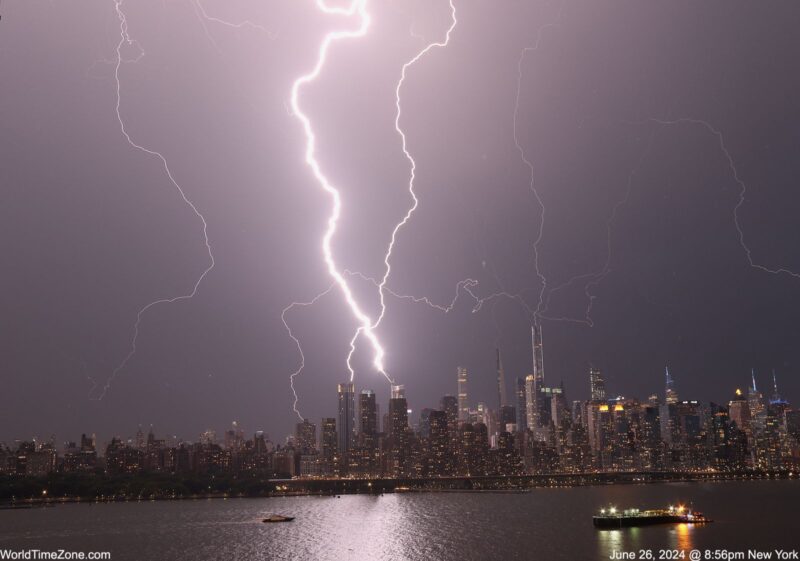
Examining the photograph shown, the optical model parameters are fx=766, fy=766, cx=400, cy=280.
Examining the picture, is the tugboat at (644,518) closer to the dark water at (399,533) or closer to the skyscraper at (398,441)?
the dark water at (399,533)

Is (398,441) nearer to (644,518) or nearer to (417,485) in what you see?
(417,485)

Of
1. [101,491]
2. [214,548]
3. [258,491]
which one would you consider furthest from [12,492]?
[214,548]

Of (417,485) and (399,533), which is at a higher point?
(399,533)

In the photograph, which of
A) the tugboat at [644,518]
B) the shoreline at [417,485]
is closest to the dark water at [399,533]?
the tugboat at [644,518]

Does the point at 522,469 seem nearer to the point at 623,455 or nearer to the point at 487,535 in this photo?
the point at 623,455

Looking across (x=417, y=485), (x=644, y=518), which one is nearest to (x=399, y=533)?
(x=644, y=518)
